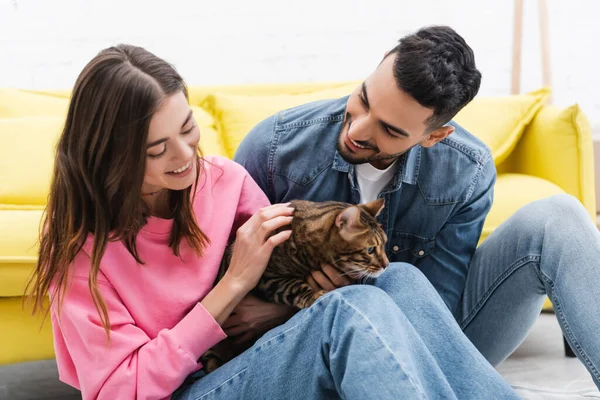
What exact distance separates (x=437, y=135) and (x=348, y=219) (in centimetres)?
32

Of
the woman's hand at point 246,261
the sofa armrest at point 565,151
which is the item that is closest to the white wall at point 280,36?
the sofa armrest at point 565,151

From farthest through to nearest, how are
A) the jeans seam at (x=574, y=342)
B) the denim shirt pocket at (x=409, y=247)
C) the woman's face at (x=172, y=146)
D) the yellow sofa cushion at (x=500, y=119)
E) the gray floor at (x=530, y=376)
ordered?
the yellow sofa cushion at (x=500, y=119) < the gray floor at (x=530, y=376) < the denim shirt pocket at (x=409, y=247) < the jeans seam at (x=574, y=342) < the woman's face at (x=172, y=146)

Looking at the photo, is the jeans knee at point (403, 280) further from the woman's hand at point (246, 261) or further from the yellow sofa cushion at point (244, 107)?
the yellow sofa cushion at point (244, 107)

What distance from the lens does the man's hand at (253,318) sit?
1391 millimetres

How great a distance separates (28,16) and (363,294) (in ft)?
7.93

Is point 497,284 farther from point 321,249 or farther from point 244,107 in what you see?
point 244,107

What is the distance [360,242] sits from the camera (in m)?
1.44

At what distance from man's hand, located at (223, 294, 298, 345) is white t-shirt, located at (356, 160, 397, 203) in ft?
1.23

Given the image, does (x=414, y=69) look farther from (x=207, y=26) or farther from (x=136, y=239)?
(x=207, y=26)

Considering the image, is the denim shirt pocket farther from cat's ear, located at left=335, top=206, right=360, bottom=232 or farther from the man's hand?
the man's hand

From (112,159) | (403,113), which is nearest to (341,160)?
(403,113)

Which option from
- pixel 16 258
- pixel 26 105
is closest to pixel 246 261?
pixel 16 258

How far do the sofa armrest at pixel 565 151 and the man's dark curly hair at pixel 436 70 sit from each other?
1051 millimetres

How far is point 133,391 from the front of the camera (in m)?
1.18
